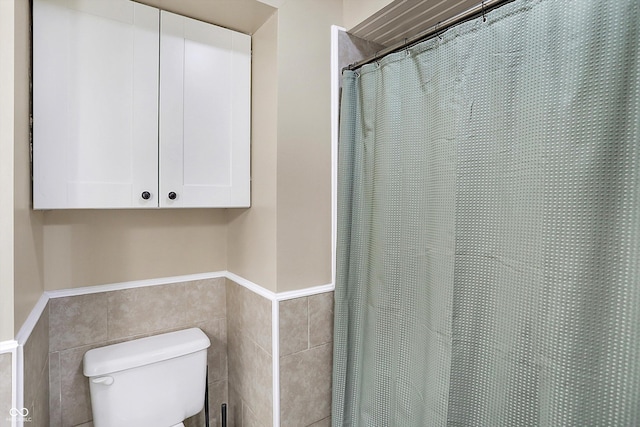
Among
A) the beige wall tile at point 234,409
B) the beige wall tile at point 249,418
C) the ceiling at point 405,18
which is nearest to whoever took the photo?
the ceiling at point 405,18

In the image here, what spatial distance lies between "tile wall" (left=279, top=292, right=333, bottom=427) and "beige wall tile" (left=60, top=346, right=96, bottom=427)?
817 millimetres

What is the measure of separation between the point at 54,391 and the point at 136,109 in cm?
115

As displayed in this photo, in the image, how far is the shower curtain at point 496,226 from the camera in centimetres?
71

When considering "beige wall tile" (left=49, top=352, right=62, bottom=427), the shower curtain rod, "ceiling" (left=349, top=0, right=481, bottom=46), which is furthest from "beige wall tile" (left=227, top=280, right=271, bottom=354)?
"ceiling" (left=349, top=0, right=481, bottom=46)

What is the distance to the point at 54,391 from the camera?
1299 mm

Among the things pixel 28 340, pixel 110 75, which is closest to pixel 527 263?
pixel 28 340

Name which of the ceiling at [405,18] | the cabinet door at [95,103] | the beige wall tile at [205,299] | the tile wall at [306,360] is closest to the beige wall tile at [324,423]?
the tile wall at [306,360]

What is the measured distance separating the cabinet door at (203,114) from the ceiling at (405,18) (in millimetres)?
525

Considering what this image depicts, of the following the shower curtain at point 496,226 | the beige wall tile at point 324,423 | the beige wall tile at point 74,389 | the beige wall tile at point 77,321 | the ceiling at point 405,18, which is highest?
the ceiling at point 405,18

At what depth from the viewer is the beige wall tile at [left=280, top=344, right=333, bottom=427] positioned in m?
1.29

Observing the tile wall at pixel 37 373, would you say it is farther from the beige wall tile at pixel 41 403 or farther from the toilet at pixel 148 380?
the toilet at pixel 148 380

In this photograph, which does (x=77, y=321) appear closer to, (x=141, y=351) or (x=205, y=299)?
(x=141, y=351)

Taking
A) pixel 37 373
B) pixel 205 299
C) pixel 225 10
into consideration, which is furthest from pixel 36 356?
pixel 225 10

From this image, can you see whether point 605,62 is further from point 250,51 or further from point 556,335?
point 250,51
